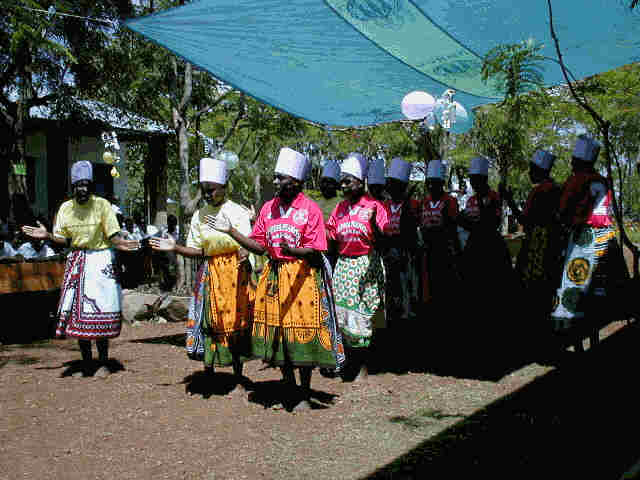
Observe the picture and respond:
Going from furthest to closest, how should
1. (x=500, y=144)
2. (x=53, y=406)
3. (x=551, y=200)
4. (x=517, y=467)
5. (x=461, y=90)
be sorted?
(x=500, y=144)
(x=461, y=90)
(x=551, y=200)
(x=53, y=406)
(x=517, y=467)

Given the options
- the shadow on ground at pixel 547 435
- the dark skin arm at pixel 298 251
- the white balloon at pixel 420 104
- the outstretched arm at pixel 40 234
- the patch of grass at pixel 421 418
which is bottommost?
the patch of grass at pixel 421 418

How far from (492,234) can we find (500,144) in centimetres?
1223

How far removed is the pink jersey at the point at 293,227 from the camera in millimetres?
4691

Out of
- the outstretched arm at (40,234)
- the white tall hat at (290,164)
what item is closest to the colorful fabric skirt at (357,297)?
the white tall hat at (290,164)

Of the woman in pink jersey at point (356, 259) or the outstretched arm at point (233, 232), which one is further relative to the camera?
the woman in pink jersey at point (356, 259)

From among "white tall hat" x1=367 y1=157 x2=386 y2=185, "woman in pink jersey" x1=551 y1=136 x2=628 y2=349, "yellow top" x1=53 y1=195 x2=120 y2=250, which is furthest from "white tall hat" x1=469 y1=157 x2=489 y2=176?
"yellow top" x1=53 y1=195 x2=120 y2=250

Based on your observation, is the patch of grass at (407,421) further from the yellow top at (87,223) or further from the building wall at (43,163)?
the building wall at (43,163)

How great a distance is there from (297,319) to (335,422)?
820 mm

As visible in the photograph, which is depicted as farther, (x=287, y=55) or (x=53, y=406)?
(x=287, y=55)

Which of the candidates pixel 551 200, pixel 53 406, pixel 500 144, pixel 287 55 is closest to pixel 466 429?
pixel 551 200

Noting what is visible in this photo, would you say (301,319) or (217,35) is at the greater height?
(217,35)

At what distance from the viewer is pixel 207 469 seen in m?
3.70

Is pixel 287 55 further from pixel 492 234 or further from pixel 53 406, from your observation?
pixel 53 406

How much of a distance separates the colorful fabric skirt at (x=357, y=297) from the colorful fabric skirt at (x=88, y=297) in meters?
2.17
